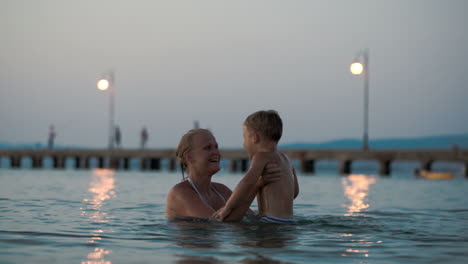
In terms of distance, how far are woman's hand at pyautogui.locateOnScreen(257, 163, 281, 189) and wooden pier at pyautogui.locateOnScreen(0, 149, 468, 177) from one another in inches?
978

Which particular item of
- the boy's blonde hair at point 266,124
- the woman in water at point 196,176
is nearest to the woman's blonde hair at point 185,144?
the woman in water at point 196,176

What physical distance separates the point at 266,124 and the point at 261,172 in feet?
1.63

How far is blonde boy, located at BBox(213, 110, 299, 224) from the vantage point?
20.2 ft

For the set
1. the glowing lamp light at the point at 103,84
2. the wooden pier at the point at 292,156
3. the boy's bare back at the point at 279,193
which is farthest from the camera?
the glowing lamp light at the point at 103,84

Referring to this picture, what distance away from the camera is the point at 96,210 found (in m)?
9.63

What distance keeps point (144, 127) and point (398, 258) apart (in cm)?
3706

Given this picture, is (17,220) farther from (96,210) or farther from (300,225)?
(300,225)

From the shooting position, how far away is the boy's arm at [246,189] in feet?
20.4

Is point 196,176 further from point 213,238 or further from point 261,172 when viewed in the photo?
point 213,238

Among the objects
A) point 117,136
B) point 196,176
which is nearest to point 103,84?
point 117,136

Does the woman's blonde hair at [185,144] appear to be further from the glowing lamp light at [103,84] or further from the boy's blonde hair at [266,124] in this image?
the glowing lamp light at [103,84]

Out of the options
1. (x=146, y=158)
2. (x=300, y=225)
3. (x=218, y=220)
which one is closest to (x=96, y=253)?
(x=218, y=220)

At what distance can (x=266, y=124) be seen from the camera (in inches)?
240

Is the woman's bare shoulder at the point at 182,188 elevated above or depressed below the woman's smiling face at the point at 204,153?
below
